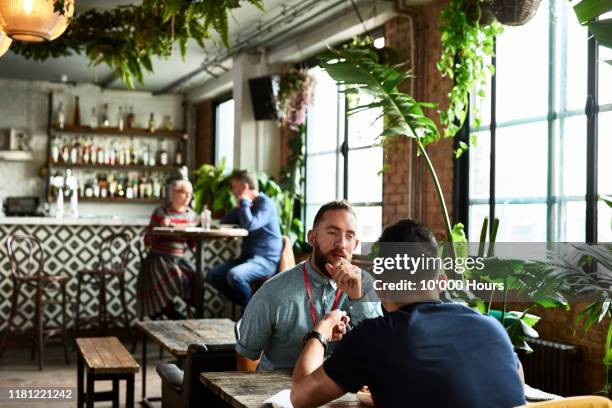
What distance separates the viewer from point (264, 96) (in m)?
8.98

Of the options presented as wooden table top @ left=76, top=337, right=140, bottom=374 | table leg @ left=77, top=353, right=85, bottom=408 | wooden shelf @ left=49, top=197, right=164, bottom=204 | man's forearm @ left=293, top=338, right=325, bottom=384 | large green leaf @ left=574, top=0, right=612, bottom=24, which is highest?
large green leaf @ left=574, top=0, right=612, bottom=24

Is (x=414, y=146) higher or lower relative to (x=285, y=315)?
higher

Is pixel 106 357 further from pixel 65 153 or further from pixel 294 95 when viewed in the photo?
pixel 65 153

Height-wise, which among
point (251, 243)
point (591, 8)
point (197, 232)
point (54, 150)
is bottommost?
point (251, 243)

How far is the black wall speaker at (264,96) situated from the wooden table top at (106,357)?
14.2ft

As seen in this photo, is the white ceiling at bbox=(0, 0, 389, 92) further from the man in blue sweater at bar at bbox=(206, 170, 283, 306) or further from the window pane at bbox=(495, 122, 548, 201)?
the window pane at bbox=(495, 122, 548, 201)

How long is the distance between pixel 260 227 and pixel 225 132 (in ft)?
15.5

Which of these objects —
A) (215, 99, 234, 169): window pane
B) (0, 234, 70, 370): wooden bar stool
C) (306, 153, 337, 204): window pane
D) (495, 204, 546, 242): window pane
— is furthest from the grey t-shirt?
(215, 99, 234, 169): window pane

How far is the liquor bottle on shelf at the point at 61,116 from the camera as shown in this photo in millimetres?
11273

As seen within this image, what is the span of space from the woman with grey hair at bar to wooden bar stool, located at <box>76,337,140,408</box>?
7.46 ft

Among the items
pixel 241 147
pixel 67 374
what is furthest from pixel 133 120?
pixel 67 374

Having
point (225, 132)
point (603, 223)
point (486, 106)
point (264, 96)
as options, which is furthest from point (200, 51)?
point (603, 223)

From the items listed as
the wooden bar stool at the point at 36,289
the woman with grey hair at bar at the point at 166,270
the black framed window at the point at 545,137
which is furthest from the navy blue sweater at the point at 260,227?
the black framed window at the point at 545,137

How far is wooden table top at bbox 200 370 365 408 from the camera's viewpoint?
83.5 inches
